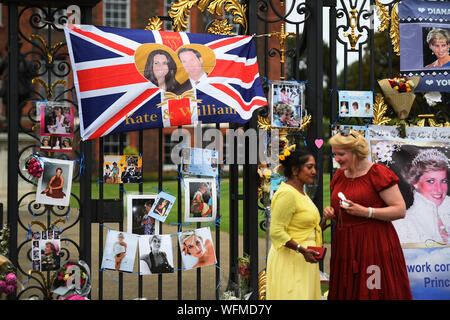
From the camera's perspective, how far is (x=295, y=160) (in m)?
3.86

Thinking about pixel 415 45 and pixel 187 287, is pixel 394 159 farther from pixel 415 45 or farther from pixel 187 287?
pixel 187 287

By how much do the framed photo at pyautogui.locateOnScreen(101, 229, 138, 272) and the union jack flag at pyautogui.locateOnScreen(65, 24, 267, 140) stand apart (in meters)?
0.90

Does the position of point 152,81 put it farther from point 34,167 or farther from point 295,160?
point 295,160

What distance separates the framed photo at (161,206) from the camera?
4.67 m

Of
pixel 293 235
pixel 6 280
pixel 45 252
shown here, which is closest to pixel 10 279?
pixel 6 280

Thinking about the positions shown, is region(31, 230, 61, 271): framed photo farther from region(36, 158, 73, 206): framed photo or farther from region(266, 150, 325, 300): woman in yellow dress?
region(266, 150, 325, 300): woman in yellow dress

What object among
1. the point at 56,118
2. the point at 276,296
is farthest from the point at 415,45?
the point at 56,118

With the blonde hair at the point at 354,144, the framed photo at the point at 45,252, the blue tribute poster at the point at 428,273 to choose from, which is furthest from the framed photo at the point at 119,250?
the blue tribute poster at the point at 428,273

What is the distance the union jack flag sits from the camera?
4457 millimetres

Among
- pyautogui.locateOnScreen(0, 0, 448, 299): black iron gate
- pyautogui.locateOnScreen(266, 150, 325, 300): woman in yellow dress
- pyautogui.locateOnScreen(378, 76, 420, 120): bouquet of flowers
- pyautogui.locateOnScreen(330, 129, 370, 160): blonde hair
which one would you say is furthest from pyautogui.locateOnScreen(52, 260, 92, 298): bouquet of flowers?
pyautogui.locateOnScreen(378, 76, 420, 120): bouquet of flowers

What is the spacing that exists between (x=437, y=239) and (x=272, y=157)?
190 cm

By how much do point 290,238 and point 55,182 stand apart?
2.11 metres

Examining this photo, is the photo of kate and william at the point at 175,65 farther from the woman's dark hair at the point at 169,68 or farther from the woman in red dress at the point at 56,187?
the woman in red dress at the point at 56,187

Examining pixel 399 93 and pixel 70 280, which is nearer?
pixel 70 280
